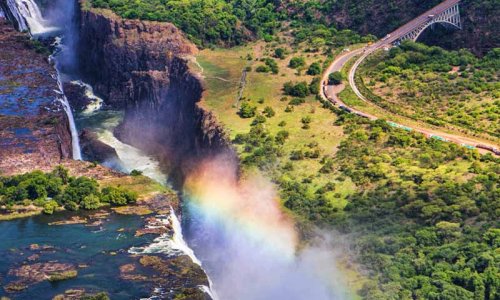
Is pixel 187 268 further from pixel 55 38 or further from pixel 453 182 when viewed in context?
pixel 55 38

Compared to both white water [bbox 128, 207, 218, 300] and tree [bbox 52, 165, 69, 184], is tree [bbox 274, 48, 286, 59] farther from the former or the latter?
white water [bbox 128, 207, 218, 300]

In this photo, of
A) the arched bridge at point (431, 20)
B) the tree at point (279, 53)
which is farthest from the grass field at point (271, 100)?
the arched bridge at point (431, 20)

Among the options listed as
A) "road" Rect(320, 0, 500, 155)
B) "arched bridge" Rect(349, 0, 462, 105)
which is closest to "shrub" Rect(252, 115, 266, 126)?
"road" Rect(320, 0, 500, 155)

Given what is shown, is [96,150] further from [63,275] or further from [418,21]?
[418,21]

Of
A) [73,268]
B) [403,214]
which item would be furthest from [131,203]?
[403,214]

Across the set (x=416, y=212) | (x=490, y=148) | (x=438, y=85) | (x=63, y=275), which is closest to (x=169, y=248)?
(x=63, y=275)
